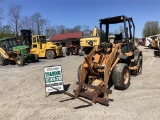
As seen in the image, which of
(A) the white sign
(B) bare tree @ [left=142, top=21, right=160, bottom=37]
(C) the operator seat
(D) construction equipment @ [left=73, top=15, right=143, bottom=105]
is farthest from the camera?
(B) bare tree @ [left=142, top=21, right=160, bottom=37]

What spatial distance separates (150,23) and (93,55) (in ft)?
277

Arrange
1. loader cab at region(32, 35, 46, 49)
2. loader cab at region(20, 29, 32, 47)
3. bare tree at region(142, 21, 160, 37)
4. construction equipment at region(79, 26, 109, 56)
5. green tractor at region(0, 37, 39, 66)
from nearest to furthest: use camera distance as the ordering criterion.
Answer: green tractor at region(0, 37, 39, 66)
construction equipment at region(79, 26, 109, 56)
loader cab at region(32, 35, 46, 49)
loader cab at region(20, 29, 32, 47)
bare tree at region(142, 21, 160, 37)

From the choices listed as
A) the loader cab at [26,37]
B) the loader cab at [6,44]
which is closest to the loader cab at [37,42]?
the loader cab at [26,37]

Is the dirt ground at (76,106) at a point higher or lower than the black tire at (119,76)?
lower

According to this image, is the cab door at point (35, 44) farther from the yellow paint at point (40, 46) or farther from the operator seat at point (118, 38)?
the operator seat at point (118, 38)

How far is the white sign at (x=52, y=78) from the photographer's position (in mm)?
8188

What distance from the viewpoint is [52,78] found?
8297mm

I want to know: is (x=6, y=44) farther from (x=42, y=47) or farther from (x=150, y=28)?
(x=150, y=28)

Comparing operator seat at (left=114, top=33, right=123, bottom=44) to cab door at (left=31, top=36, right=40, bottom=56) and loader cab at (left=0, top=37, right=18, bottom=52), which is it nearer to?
loader cab at (left=0, top=37, right=18, bottom=52)

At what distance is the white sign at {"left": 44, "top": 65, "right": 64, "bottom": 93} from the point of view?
819cm

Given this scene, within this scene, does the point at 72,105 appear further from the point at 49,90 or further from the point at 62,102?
the point at 49,90

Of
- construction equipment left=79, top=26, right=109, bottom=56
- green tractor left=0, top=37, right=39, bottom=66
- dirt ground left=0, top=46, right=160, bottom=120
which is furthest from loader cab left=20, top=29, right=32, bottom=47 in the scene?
dirt ground left=0, top=46, right=160, bottom=120

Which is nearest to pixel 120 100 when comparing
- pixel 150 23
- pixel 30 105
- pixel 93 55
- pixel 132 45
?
pixel 93 55

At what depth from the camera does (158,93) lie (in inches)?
311
